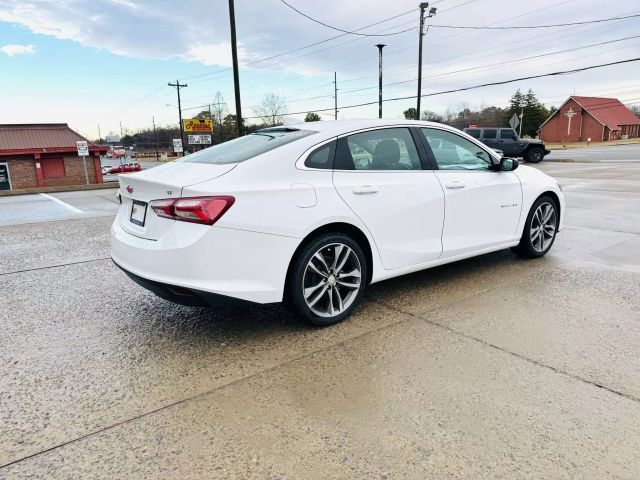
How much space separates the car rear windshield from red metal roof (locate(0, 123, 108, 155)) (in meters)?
38.0

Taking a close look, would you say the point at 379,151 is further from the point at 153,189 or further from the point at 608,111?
the point at 608,111

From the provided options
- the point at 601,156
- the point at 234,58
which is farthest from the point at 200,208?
the point at 601,156

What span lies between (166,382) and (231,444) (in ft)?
2.59

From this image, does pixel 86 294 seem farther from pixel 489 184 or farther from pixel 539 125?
pixel 539 125

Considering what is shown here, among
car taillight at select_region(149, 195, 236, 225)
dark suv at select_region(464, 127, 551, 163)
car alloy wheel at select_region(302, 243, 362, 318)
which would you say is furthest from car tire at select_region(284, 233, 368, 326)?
dark suv at select_region(464, 127, 551, 163)

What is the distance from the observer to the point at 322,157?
3.59m

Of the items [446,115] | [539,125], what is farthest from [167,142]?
[539,125]

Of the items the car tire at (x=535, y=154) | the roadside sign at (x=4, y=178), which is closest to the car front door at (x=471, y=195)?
the car tire at (x=535, y=154)

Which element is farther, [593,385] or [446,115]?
[446,115]

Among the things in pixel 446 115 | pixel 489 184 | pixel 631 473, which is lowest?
pixel 631 473

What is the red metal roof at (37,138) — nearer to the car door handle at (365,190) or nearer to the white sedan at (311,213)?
the white sedan at (311,213)

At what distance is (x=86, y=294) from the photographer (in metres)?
4.50

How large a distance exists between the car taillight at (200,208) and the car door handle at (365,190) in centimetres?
102

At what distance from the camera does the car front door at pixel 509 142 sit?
25953 millimetres
